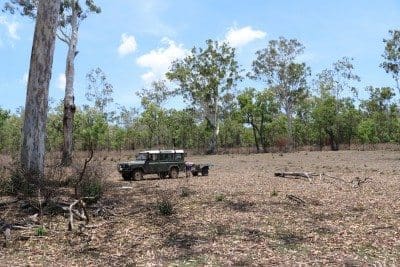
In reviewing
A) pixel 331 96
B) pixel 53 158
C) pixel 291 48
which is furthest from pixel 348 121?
pixel 53 158

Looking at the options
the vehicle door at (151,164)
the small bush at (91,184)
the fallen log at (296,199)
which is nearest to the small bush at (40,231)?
the small bush at (91,184)

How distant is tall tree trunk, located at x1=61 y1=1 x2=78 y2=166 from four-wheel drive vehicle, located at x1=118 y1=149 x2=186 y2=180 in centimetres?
240

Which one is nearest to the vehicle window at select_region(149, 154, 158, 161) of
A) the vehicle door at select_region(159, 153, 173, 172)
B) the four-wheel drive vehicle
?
the four-wheel drive vehicle

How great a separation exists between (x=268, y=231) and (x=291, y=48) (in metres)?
51.9

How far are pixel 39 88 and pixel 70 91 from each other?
9942mm

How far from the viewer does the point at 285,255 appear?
717 centimetres

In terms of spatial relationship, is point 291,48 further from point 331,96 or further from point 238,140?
point 238,140

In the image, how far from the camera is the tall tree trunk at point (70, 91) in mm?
21078

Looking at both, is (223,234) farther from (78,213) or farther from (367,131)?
(367,131)

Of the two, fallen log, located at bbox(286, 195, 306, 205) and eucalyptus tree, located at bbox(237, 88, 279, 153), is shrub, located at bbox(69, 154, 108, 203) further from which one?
eucalyptus tree, located at bbox(237, 88, 279, 153)

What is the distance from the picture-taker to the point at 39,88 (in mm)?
12172

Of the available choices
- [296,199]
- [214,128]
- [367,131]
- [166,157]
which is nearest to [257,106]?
[214,128]

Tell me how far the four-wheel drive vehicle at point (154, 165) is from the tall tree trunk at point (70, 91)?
94.3 inches

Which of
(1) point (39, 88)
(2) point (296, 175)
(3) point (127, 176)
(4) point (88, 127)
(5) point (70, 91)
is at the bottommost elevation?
(3) point (127, 176)
